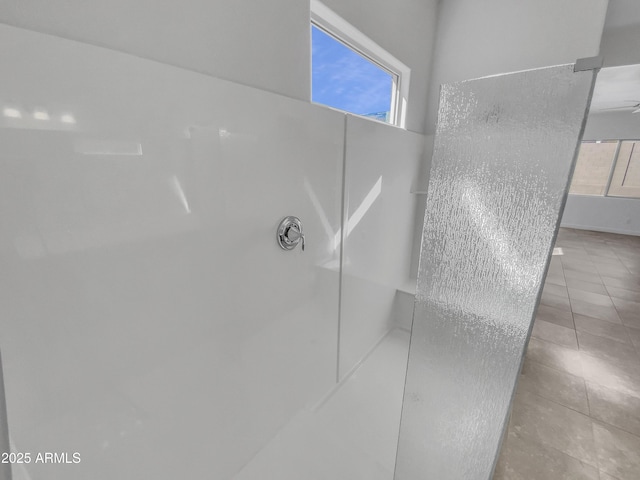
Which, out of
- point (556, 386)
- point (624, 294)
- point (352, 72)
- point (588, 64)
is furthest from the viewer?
point (624, 294)

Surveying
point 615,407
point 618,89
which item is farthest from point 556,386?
point 618,89

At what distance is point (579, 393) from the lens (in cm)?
170

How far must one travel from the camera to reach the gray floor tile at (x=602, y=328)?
89.2 inches

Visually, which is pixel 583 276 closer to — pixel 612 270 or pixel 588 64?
pixel 612 270

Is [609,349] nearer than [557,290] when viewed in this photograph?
Yes

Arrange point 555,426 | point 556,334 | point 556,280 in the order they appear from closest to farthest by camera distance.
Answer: point 555,426
point 556,334
point 556,280

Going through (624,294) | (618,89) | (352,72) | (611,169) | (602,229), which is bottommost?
(624,294)

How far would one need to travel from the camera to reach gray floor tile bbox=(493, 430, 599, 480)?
126 cm

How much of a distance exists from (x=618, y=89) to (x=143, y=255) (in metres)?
6.08

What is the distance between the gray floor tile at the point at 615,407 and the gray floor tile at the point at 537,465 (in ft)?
1.37

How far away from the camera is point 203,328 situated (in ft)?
3.13

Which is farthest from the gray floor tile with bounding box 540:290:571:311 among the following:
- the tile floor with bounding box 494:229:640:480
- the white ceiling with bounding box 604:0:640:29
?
the white ceiling with bounding box 604:0:640:29

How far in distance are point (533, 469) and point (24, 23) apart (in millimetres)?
2407

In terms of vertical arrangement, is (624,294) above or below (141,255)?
below
